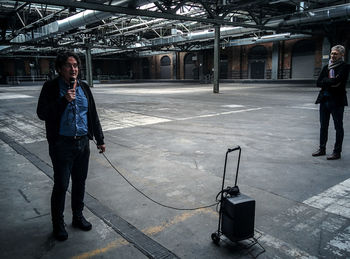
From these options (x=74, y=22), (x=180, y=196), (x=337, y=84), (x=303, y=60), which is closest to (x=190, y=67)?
(x=303, y=60)

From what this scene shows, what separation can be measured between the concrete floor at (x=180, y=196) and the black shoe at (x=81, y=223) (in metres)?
0.06

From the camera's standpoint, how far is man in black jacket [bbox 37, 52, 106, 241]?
222cm

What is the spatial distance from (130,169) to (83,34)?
71.7ft

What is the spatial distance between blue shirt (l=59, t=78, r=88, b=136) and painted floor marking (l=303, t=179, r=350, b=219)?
2405 millimetres

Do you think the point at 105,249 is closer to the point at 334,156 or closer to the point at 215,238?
the point at 215,238

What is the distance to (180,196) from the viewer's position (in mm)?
3154

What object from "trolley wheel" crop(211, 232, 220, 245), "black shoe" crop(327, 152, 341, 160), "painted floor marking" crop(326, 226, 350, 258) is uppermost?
"black shoe" crop(327, 152, 341, 160)

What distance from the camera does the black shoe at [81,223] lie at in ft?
8.16

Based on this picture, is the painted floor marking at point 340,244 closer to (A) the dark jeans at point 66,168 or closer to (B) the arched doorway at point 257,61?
(A) the dark jeans at point 66,168

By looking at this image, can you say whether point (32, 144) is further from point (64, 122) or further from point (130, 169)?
point (64, 122)

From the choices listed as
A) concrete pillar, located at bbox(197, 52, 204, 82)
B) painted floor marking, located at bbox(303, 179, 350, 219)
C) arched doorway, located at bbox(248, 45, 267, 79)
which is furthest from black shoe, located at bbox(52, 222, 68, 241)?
concrete pillar, located at bbox(197, 52, 204, 82)

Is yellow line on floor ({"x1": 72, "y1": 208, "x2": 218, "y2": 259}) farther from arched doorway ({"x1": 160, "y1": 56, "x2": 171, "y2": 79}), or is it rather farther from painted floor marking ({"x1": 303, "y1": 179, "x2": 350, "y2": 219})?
arched doorway ({"x1": 160, "y1": 56, "x2": 171, "y2": 79})

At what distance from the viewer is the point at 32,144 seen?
556cm

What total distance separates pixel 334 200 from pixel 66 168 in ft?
9.02
